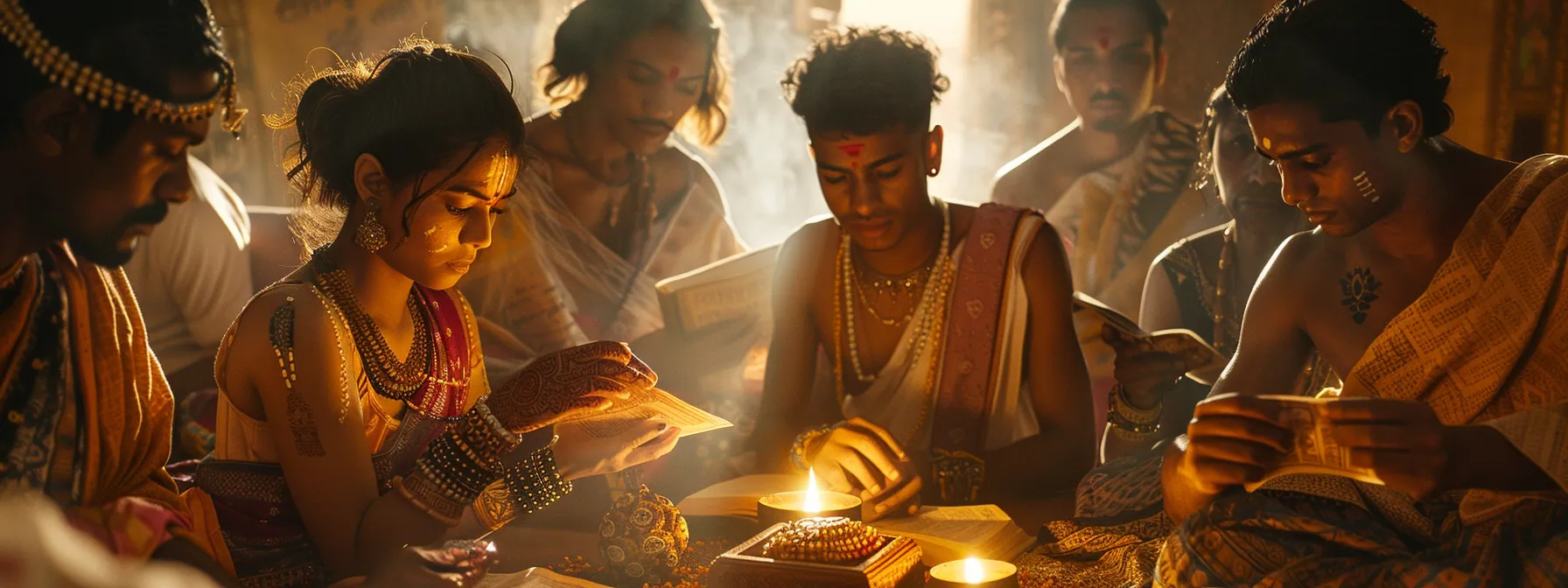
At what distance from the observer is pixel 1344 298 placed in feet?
7.97

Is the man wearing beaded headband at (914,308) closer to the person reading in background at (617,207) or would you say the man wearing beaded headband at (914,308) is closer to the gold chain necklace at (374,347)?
the person reading in background at (617,207)

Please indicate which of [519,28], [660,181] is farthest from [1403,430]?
[519,28]

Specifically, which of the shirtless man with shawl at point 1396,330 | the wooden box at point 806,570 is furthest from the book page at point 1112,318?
the wooden box at point 806,570

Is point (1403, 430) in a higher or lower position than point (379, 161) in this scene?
lower

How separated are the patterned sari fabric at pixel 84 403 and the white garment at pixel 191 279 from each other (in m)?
1.95

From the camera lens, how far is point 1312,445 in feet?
6.14

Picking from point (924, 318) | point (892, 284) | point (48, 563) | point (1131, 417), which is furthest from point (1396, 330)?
point (48, 563)

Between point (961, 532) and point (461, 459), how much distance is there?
1.02 meters

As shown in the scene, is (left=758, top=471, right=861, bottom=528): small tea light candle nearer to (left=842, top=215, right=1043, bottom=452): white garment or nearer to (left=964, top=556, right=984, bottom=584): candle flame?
(left=964, top=556, right=984, bottom=584): candle flame

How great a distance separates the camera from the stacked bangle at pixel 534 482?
8.06ft

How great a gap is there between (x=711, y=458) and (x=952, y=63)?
4.17 meters

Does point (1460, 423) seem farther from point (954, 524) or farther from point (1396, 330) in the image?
point (954, 524)

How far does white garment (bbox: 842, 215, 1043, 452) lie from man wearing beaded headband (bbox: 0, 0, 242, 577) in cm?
186

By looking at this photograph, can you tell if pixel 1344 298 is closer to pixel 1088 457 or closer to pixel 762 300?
pixel 1088 457
